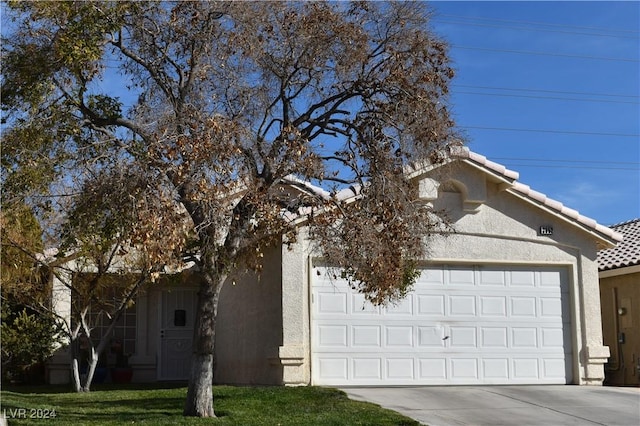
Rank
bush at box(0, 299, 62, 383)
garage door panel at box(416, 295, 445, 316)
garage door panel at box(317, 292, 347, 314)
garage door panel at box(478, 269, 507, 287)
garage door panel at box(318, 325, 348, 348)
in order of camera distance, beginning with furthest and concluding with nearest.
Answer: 1. garage door panel at box(478, 269, 507, 287)
2. bush at box(0, 299, 62, 383)
3. garage door panel at box(416, 295, 445, 316)
4. garage door panel at box(317, 292, 347, 314)
5. garage door panel at box(318, 325, 348, 348)

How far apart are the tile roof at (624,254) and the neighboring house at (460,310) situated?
67.4 inches

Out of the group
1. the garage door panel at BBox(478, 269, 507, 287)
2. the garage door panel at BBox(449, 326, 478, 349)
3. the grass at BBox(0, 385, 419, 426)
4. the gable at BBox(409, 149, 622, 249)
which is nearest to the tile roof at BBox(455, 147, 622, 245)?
the gable at BBox(409, 149, 622, 249)

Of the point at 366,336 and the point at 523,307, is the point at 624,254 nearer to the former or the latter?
the point at 523,307

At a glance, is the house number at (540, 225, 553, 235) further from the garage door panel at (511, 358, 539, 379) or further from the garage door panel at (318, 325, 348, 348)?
the garage door panel at (318, 325, 348, 348)

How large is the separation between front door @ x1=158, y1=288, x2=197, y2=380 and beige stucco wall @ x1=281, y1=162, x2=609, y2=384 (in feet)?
23.1

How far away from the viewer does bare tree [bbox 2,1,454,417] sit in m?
11.0

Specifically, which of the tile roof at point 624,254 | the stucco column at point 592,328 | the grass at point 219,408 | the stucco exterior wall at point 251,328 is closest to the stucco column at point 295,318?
the stucco exterior wall at point 251,328

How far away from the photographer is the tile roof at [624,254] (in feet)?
62.8

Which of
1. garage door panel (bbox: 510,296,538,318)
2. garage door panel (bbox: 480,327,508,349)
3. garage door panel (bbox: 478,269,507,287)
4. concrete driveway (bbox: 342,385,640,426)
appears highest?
garage door panel (bbox: 478,269,507,287)

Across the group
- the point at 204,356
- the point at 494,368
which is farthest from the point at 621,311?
the point at 204,356

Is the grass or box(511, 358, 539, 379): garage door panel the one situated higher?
box(511, 358, 539, 379): garage door panel

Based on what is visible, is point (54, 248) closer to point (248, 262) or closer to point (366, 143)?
point (248, 262)

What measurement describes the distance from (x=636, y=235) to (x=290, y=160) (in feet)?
44.1

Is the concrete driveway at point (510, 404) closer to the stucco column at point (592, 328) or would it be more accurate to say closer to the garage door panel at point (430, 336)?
the stucco column at point (592, 328)
